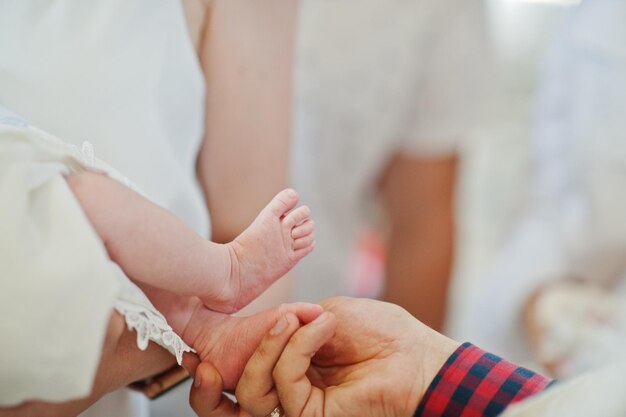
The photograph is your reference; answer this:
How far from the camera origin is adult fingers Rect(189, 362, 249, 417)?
527 mm

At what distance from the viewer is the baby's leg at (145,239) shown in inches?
18.0

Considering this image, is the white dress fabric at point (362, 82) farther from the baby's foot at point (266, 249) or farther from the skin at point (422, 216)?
the baby's foot at point (266, 249)

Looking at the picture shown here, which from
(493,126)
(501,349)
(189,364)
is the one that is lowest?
(501,349)

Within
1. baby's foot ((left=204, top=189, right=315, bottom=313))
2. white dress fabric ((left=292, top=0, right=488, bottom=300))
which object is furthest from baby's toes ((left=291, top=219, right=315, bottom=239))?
white dress fabric ((left=292, top=0, right=488, bottom=300))

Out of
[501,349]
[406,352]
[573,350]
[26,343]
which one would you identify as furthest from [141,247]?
[501,349]

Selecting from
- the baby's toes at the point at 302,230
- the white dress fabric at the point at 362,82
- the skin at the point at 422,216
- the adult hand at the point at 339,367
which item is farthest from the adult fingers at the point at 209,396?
the skin at the point at 422,216

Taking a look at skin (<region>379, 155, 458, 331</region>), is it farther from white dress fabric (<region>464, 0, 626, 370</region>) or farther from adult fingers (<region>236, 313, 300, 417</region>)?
adult fingers (<region>236, 313, 300, 417</region>)

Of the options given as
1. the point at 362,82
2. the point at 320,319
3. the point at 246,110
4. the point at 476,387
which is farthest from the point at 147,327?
the point at 362,82

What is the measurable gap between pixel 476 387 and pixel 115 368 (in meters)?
0.23

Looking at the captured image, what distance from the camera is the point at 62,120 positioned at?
1.92ft

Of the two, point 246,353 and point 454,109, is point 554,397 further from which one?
point 454,109

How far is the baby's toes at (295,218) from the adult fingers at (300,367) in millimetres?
64

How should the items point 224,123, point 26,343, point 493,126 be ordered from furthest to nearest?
point 493,126, point 224,123, point 26,343

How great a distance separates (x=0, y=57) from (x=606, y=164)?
0.85 m
